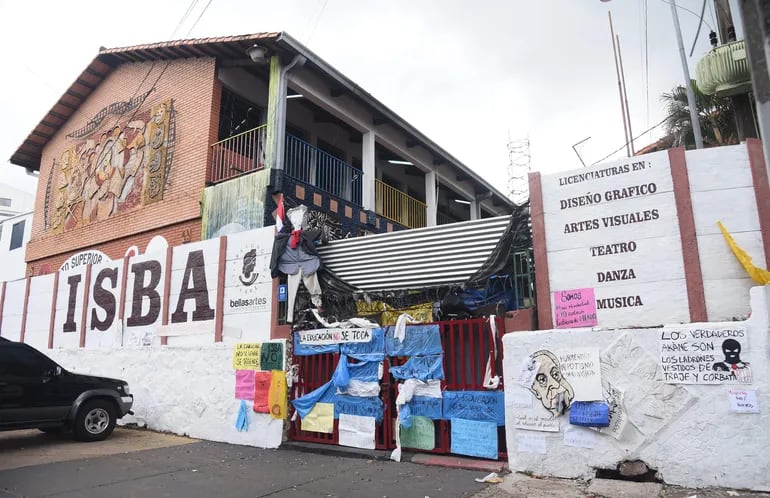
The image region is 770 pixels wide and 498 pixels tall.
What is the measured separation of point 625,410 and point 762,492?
1.40 meters

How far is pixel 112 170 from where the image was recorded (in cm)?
1461

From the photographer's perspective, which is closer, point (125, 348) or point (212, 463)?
point (212, 463)

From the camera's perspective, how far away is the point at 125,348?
11.7 m

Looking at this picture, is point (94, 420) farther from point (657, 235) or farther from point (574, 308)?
point (657, 235)

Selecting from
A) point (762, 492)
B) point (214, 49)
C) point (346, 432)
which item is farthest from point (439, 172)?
point (762, 492)

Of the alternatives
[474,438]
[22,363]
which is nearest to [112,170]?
[22,363]

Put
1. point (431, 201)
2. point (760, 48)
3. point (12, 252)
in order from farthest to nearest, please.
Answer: point (12, 252), point (431, 201), point (760, 48)

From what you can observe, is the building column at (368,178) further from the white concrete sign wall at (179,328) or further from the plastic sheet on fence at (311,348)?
the plastic sheet on fence at (311,348)

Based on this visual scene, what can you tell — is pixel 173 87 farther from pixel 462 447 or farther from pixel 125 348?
pixel 462 447

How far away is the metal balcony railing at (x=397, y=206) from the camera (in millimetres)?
15297

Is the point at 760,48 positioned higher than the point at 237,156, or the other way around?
the point at 237,156

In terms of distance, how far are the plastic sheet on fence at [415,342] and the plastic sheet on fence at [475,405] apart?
0.67 metres

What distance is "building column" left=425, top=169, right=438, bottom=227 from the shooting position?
55.0ft

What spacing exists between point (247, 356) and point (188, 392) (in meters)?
1.78
